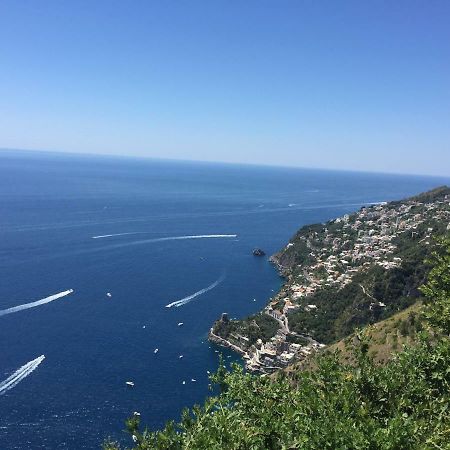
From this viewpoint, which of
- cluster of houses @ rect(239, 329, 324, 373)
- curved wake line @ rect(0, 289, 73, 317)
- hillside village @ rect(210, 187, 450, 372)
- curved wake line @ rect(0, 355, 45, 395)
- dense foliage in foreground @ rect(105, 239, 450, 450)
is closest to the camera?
dense foliage in foreground @ rect(105, 239, 450, 450)

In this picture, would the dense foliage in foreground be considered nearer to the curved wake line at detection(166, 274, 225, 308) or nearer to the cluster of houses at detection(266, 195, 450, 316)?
the cluster of houses at detection(266, 195, 450, 316)

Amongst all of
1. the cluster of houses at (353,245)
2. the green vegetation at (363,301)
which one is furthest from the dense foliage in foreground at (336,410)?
the cluster of houses at (353,245)

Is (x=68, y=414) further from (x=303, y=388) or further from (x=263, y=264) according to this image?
(x=263, y=264)

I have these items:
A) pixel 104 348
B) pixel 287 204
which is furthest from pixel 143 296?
pixel 287 204

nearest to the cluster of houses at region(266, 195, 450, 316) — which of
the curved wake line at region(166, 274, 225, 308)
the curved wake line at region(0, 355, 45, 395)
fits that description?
the curved wake line at region(166, 274, 225, 308)

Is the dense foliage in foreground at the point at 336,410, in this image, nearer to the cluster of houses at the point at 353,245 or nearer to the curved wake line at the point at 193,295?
the cluster of houses at the point at 353,245

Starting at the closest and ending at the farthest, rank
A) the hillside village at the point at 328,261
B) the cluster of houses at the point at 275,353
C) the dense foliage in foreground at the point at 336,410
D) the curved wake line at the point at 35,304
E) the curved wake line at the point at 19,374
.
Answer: the dense foliage in foreground at the point at 336,410
the curved wake line at the point at 19,374
the cluster of houses at the point at 275,353
the hillside village at the point at 328,261
the curved wake line at the point at 35,304

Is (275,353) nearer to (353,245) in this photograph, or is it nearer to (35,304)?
(35,304)
